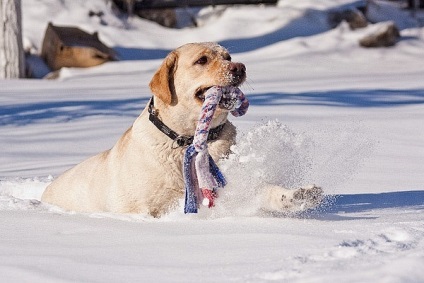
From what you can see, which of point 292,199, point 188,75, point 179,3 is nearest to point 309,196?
point 292,199

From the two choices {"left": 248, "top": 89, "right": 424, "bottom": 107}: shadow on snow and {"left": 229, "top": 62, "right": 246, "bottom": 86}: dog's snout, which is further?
{"left": 248, "top": 89, "right": 424, "bottom": 107}: shadow on snow

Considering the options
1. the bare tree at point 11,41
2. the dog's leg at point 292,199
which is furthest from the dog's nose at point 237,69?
the bare tree at point 11,41

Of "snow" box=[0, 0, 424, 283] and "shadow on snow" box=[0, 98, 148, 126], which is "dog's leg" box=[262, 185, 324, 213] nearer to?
"snow" box=[0, 0, 424, 283]

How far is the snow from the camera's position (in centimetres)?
397

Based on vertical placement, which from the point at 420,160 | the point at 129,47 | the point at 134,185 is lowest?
the point at 129,47

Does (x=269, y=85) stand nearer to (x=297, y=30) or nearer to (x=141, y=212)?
(x=297, y=30)

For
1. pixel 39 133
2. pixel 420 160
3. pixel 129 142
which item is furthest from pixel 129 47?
pixel 129 142

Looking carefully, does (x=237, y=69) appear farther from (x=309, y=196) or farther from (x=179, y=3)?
(x=179, y=3)

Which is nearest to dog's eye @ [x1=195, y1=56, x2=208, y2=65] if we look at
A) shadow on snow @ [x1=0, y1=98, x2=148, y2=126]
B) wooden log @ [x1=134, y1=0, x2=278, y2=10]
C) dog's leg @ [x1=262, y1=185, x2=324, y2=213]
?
dog's leg @ [x1=262, y1=185, x2=324, y2=213]

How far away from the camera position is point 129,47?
2089 cm

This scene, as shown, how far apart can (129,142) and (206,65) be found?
70 cm

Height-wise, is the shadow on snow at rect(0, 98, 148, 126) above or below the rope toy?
below

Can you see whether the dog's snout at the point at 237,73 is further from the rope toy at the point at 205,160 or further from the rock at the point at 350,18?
the rock at the point at 350,18

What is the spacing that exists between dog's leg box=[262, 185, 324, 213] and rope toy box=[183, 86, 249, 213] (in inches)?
13.6
